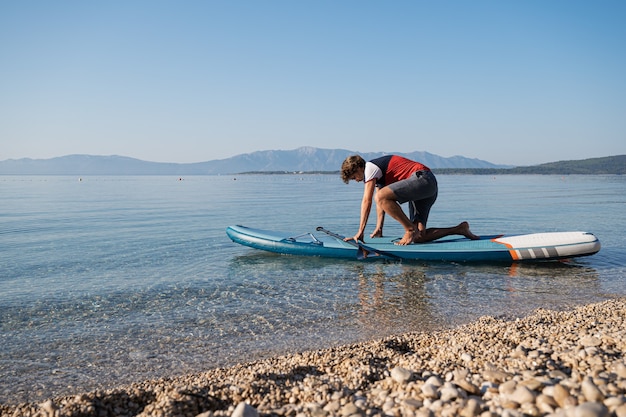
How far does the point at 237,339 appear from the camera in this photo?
5453 millimetres

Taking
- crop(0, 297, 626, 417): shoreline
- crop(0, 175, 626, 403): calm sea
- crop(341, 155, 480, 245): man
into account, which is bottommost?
crop(0, 175, 626, 403): calm sea

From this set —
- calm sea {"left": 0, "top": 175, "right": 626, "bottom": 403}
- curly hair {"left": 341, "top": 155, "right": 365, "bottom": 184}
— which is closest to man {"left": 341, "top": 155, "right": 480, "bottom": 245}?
curly hair {"left": 341, "top": 155, "right": 365, "bottom": 184}

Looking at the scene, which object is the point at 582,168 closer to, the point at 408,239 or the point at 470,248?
the point at 470,248

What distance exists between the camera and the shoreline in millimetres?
2680

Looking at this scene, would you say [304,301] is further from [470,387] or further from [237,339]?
[470,387]

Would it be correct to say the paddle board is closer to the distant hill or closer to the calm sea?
the calm sea

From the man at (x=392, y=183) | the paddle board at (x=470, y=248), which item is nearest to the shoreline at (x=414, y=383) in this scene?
the man at (x=392, y=183)

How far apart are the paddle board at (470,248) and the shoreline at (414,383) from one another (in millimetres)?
4320

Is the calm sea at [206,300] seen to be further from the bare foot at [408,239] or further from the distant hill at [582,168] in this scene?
the distant hill at [582,168]

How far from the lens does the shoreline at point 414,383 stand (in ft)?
8.79

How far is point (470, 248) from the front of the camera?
29.9ft

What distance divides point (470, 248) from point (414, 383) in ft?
21.0

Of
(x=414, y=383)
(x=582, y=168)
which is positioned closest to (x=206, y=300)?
(x=414, y=383)

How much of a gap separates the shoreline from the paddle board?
432 centimetres
